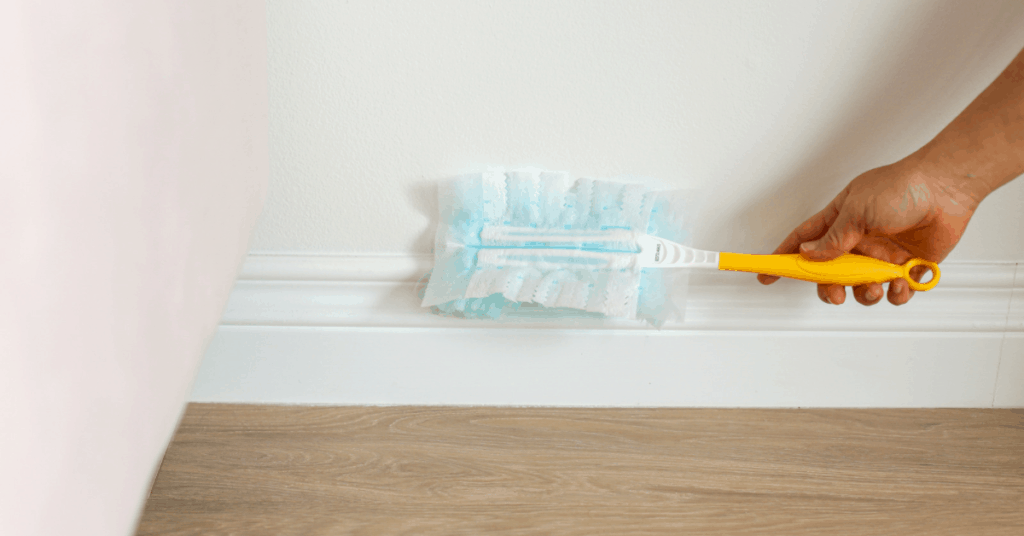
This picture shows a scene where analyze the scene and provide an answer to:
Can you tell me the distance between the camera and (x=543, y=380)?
2.20 ft

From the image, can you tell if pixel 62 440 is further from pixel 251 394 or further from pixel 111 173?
pixel 251 394

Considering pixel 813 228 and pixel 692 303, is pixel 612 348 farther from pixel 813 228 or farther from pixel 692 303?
pixel 813 228

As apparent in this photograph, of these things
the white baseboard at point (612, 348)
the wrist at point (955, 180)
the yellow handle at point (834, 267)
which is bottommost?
the white baseboard at point (612, 348)

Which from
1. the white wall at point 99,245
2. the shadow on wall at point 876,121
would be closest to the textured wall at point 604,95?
the shadow on wall at point 876,121

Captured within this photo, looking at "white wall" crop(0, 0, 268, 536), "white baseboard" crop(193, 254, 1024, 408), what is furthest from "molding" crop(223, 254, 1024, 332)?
"white wall" crop(0, 0, 268, 536)

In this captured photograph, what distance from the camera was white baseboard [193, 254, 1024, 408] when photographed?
639 mm

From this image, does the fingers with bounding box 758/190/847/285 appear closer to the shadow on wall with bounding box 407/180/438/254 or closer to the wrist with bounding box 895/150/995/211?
the wrist with bounding box 895/150/995/211

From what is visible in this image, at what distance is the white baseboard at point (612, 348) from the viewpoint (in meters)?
0.64

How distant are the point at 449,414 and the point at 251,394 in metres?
0.21

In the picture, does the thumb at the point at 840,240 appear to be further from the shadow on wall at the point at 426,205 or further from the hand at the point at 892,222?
the shadow on wall at the point at 426,205

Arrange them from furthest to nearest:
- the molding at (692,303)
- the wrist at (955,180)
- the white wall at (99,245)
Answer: the molding at (692,303) → the wrist at (955,180) → the white wall at (99,245)

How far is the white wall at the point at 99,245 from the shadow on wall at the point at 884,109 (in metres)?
0.48

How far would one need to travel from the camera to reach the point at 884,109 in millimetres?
576

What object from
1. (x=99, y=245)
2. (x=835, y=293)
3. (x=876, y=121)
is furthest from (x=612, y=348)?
(x=99, y=245)
